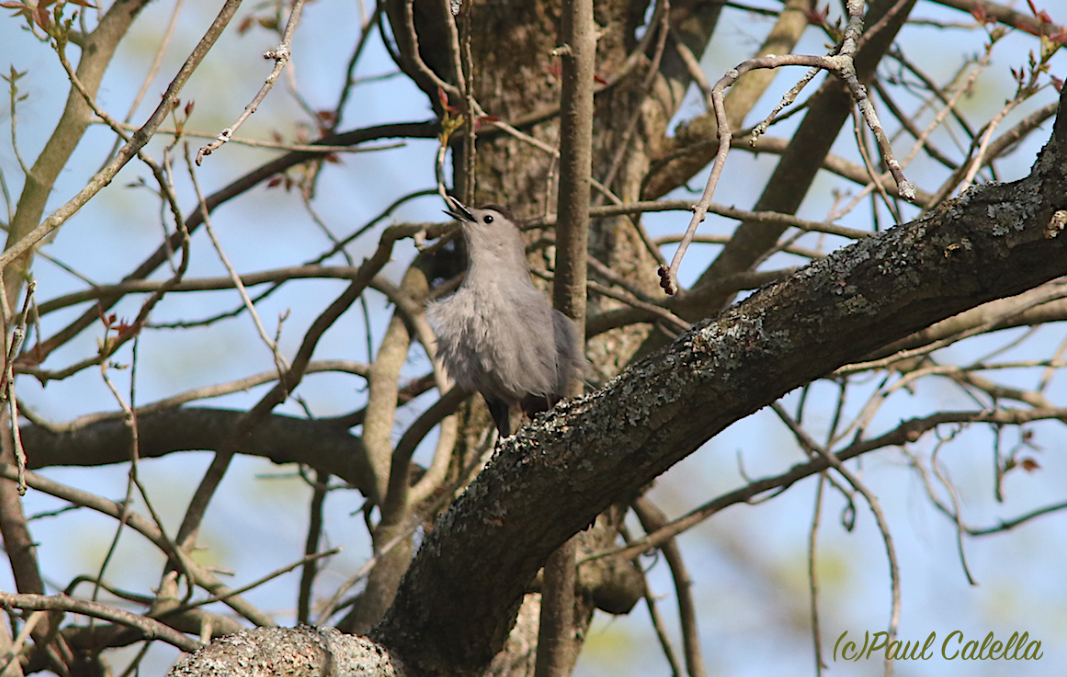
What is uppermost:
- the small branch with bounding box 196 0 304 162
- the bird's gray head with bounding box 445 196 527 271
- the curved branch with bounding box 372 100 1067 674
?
the bird's gray head with bounding box 445 196 527 271

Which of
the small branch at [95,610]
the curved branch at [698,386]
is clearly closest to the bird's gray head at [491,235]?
the curved branch at [698,386]

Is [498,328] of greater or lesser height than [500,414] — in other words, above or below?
above

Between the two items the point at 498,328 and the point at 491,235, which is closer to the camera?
the point at 498,328

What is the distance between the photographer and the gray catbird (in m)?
3.99

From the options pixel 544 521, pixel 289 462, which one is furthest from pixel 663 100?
pixel 544 521

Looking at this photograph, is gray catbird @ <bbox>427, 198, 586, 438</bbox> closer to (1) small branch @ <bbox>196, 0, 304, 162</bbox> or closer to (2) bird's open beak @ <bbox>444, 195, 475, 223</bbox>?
(2) bird's open beak @ <bbox>444, 195, 475, 223</bbox>

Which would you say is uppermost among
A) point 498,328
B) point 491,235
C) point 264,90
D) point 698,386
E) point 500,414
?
point 491,235

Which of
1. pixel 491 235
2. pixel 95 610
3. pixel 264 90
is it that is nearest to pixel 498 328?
pixel 491 235

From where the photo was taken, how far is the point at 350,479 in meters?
4.27

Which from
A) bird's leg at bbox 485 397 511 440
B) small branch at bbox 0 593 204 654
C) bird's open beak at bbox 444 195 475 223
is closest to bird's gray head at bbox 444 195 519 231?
bird's open beak at bbox 444 195 475 223

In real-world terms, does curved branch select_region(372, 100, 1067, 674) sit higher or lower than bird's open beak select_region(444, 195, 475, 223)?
lower

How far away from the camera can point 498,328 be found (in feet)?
13.2

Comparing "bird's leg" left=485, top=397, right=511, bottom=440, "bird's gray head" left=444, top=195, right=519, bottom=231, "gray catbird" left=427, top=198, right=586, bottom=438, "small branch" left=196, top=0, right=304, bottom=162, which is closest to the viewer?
"small branch" left=196, top=0, right=304, bottom=162

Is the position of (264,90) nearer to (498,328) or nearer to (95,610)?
(95,610)
